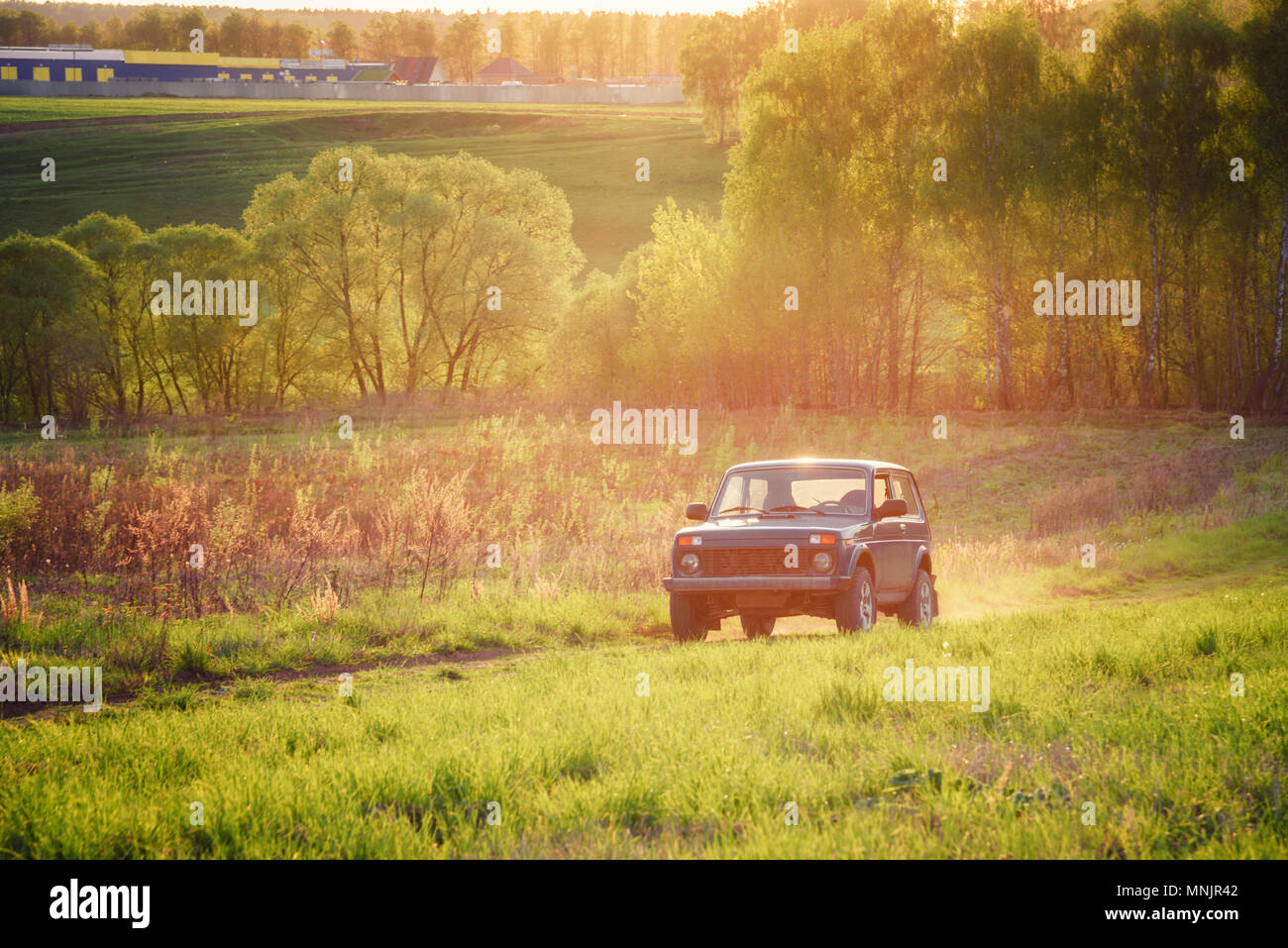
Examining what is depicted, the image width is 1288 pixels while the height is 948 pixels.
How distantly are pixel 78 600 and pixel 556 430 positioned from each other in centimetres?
2182

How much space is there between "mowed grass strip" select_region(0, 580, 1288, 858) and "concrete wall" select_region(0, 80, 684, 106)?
482 feet

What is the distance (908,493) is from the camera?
14.3 metres

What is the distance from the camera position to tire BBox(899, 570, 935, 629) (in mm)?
13398

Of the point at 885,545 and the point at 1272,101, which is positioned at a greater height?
the point at 1272,101

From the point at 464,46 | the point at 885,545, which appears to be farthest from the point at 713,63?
the point at 464,46

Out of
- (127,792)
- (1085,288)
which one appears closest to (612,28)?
(1085,288)

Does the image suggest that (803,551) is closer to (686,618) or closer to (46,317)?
(686,618)

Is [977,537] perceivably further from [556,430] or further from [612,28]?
[612,28]

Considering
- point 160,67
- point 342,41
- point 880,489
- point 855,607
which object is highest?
point 342,41

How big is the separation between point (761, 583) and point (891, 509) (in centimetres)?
202

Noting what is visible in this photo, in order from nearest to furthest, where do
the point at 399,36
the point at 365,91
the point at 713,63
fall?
the point at 713,63
the point at 365,91
the point at 399,36

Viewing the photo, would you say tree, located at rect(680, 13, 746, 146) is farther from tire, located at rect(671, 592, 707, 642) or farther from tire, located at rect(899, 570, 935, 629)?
tire, located at rect(671, 592, 707, 642)

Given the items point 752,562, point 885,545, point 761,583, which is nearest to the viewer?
point 761,583

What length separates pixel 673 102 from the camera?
557 ft
